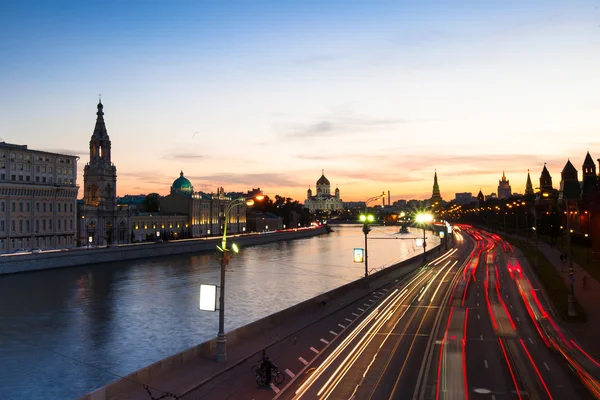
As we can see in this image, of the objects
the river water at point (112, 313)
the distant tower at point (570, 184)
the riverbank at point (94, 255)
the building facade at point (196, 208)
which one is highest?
the distant tower at point (570, 184)

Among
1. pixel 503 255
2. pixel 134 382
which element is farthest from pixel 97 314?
pixel 503 255

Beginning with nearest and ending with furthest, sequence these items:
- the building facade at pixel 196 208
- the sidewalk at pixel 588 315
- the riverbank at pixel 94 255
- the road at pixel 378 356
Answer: the road at pixel 378 356 < the sidewalk at pixel 588 315 < the riverbank at pixel 94 255 < the building facade at pixel 196 208

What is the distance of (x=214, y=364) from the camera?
78.5 feet

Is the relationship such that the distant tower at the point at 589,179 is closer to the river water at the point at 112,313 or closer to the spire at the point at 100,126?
the river water at the point at 112,313

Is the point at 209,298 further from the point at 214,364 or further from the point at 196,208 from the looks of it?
the point at 196,208

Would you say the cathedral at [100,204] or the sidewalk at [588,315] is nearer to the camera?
the sidewalk at [588,315]

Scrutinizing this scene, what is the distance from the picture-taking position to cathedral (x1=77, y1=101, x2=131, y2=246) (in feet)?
395

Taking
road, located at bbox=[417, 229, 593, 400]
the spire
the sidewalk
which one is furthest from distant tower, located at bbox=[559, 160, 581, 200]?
the spire

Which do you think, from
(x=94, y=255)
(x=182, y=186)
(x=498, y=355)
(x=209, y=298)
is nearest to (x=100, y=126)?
(x=182, y=186)

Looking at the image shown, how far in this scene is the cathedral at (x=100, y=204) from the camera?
120456mm

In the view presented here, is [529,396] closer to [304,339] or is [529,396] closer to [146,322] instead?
[304,339]

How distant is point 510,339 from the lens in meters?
29.8

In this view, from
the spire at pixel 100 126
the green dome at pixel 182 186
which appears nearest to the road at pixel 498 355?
the spire at pixel 100 126

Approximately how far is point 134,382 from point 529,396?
47.4 ft
